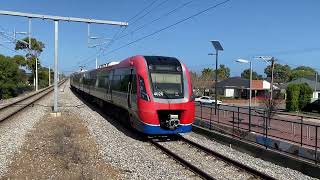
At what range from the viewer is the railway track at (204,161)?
1085 centimetres

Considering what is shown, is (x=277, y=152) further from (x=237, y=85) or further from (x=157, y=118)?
(x=237, y=85)

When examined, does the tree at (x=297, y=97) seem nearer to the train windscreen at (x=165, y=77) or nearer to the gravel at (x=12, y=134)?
the gravel at (x=12, y=134)

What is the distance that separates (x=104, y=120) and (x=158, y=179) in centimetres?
1265

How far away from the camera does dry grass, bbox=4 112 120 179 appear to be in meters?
10.5

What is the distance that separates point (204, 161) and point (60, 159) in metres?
4.11

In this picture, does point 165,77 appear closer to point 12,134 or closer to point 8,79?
point 12,134

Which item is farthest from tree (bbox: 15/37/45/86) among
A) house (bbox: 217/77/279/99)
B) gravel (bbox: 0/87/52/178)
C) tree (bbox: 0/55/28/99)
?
gravel (bbox: 0/87/52/178)

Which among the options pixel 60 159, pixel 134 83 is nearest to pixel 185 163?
pixel 60 159

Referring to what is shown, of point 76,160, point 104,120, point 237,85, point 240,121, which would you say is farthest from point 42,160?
point 237,85

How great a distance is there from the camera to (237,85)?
89.1 metres

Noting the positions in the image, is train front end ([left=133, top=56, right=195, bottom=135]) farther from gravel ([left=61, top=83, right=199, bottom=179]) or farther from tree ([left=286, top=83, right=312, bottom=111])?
tree ([left=286, top=83, right=312, bottom=111])

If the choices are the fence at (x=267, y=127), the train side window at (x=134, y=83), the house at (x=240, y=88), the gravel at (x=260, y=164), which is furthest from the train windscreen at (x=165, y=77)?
the house at (x=240, y=88)

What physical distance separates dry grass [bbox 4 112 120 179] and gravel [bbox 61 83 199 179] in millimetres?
350

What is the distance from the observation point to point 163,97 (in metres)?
15.7
